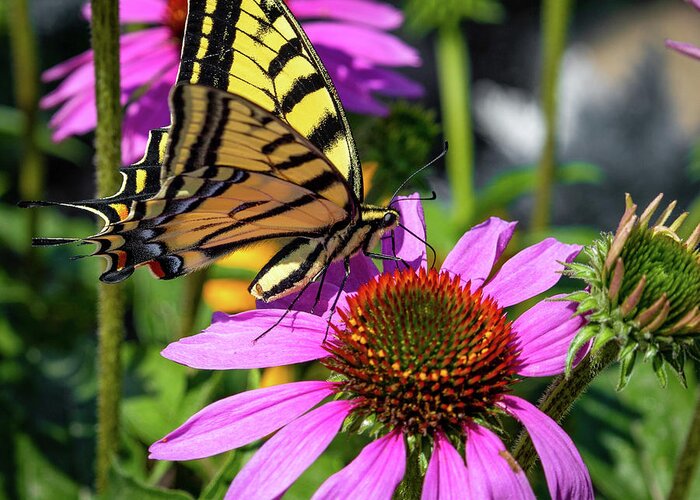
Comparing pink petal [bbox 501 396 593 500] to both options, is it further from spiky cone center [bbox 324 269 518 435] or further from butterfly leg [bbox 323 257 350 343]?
butterfly leg [bbox 323 257 350 343]

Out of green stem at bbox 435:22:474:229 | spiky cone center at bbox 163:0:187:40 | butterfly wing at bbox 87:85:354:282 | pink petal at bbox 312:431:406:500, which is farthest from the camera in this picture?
green stem at bbox 435:22:474:229

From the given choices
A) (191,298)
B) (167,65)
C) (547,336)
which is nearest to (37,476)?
(191,298)

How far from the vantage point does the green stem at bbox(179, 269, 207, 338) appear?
4.89ft

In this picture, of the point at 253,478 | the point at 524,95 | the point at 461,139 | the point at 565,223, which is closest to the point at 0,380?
the point at 253,478

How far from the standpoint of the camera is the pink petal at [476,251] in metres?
1.13

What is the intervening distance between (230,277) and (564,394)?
2.88ft

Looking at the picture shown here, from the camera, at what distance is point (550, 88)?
1806 millimetres

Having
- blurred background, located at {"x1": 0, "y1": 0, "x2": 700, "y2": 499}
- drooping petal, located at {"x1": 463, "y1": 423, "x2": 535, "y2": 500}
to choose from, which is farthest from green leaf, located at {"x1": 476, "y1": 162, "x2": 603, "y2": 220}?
drooping petal, located at {"x1": 463, "y1": 423, "x2": 535, "y2": 500}

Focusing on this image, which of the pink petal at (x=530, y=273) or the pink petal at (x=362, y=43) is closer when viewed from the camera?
the pink petal at (x=530, y=273)

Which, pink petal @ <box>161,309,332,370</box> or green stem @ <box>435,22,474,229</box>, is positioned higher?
green stem @ <box>435,22,474,229</box>

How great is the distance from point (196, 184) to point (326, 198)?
163 millimetres

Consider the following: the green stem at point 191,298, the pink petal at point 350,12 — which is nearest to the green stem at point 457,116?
the pink petal at point 350,12

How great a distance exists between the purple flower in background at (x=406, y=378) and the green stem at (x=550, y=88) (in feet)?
2.24

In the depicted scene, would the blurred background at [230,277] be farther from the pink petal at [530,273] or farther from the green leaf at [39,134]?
Result: the pink petal at [530,273]
